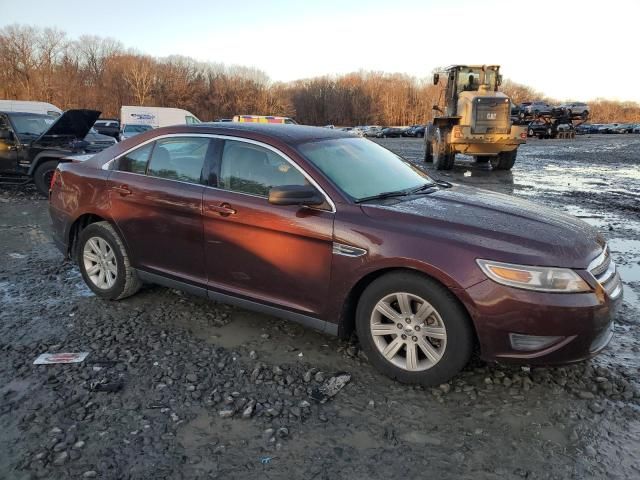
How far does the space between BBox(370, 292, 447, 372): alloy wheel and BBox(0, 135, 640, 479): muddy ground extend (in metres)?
0.19

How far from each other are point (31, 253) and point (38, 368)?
135 inches

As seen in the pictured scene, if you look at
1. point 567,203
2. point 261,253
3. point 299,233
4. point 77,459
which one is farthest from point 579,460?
point 567,203

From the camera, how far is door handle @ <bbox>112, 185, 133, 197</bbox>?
14.4 ft

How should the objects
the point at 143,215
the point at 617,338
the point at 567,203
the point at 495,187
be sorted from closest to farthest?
the point at 617,338 → the point at 143,215 → the point at 567,203 → the point at 495,187

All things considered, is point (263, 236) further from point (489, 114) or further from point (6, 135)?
point (489, 114)

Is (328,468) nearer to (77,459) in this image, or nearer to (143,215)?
(77,459)

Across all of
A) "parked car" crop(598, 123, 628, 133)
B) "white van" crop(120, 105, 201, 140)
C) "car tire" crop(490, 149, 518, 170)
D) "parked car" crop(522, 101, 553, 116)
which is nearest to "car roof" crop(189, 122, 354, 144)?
"car tire" crop(490, 149, 518, 170)

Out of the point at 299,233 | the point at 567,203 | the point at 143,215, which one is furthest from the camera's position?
the point at 567,203

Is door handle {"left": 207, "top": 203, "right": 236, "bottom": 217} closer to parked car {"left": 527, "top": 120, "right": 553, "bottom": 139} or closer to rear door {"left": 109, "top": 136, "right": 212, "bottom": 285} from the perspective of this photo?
rear door {"left": 109, "top": 136, "right": 212, "bottom": 285}

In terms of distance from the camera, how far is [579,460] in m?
2.60

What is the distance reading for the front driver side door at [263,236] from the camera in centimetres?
345

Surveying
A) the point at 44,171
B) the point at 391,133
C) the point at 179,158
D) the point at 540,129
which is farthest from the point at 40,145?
the point at 391,133

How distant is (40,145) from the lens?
10.6 m

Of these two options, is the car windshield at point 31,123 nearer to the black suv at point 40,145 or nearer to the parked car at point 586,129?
the black suv at point 40,145
